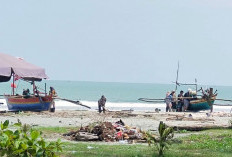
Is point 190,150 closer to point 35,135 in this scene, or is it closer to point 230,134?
point 230,134

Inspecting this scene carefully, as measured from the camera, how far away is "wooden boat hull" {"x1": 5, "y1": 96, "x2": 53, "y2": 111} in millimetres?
31516

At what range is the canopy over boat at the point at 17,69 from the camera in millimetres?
22025

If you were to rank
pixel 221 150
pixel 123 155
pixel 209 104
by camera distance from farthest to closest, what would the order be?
pixel 209 104
pixel 221 150
pixel 123 155

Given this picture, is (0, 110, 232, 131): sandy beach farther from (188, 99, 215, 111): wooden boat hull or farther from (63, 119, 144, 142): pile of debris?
(188, 99, 215, 111): wooden boat hull

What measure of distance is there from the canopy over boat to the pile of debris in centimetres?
465

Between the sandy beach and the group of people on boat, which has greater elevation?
the group of people on boat

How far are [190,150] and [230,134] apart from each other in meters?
4.27

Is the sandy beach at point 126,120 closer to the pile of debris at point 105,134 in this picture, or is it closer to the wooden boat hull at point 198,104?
the pile of debris at point 105,134

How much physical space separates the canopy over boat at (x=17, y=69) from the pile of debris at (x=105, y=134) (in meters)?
4.65

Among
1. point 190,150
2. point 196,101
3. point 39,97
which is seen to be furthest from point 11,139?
point 196,101

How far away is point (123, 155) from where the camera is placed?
12859mm

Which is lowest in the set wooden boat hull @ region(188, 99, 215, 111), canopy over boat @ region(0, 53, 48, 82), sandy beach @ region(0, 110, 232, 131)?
sandy beach @ region(0, 110, 232, 131)

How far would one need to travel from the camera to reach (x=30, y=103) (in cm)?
3150

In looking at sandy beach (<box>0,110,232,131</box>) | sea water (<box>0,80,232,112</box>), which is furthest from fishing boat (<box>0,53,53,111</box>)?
sea water (<box>0,80,232,112</box>)
